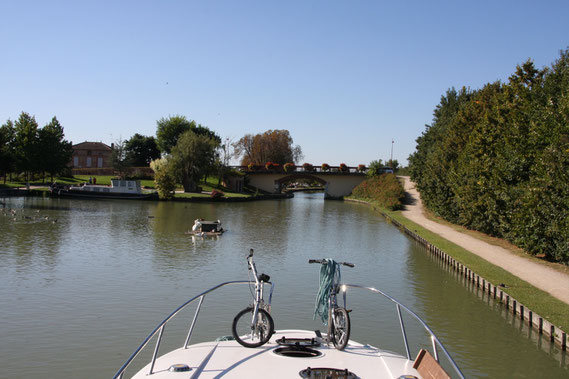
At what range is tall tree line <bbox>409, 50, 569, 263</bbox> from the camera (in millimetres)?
24766

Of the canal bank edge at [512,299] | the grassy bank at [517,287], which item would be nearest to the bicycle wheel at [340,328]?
the canal bank edge at [512,299]

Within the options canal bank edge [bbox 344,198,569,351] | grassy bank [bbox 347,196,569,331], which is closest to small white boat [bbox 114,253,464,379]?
canal bank edge [bbox 344,198,569,351]

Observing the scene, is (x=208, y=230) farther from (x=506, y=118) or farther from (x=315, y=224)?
(x=506, y=118)

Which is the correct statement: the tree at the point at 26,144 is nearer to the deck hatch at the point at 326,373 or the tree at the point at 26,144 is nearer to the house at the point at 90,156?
the house at the point at 90,156

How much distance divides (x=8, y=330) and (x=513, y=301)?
17.0 m

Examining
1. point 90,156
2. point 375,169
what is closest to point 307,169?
point 375,169

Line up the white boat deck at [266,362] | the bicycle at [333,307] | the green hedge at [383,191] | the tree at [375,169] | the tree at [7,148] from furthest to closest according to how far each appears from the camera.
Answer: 1. the tree at [375,169]
2. the green hedge at [383,191]
3. the tree at [7,148]
4. the bicycle at [333,307]
5. the white boat deck at [266,362]

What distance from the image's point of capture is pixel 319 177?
101 m

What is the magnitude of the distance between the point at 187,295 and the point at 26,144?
205 ft

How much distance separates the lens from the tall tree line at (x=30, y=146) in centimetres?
7225

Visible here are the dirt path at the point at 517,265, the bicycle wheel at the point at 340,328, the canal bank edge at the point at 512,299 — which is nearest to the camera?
the bicycle wheel at the point at 340,328

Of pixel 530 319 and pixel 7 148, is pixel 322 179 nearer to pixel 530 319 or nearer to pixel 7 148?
pixel 7 148

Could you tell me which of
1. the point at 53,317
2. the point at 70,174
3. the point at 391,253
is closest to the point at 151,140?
the point at 70,174

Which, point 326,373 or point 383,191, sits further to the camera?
point 383,191
